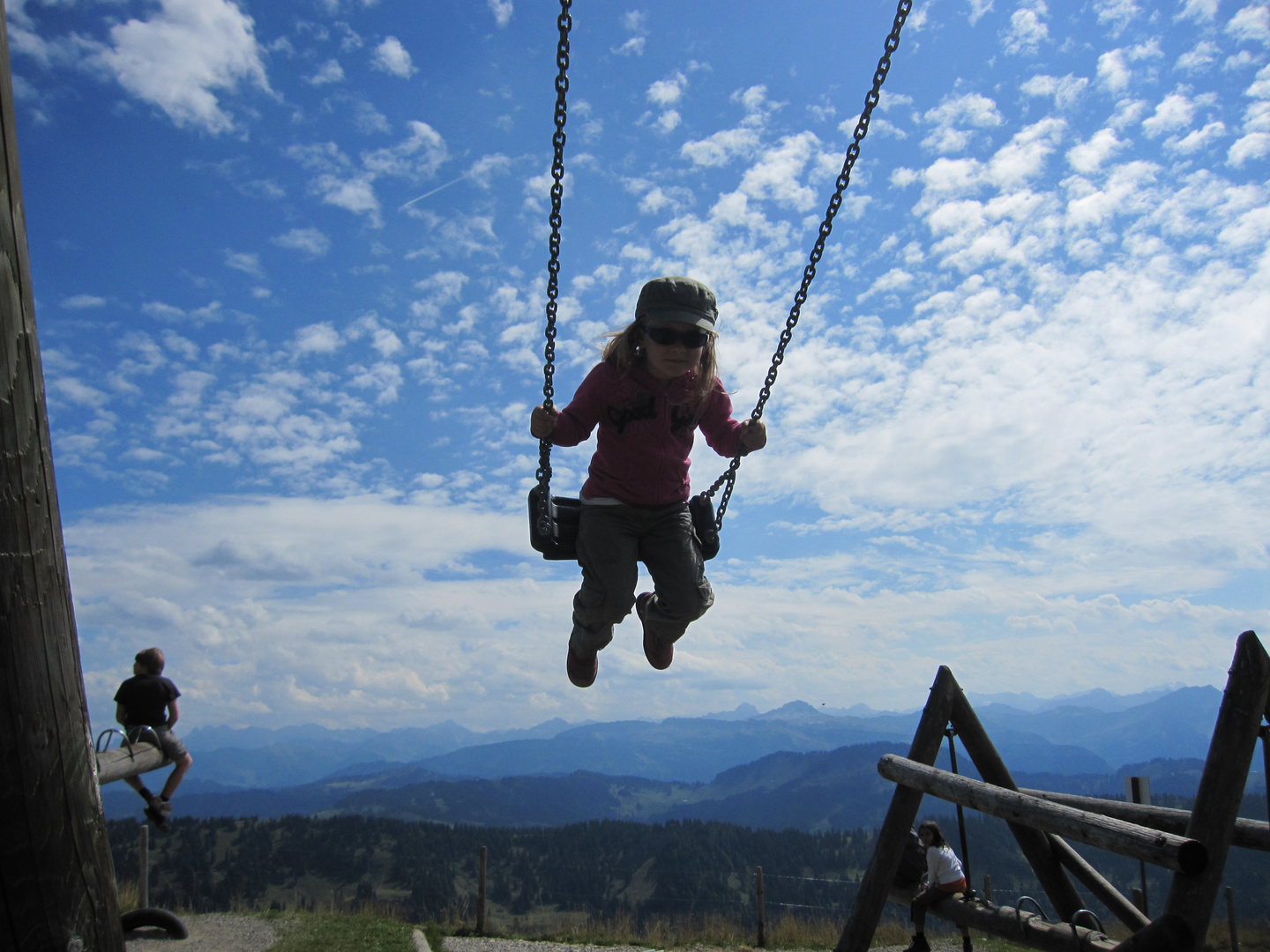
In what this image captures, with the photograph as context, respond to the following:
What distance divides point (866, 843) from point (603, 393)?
A: 152635 millimetres

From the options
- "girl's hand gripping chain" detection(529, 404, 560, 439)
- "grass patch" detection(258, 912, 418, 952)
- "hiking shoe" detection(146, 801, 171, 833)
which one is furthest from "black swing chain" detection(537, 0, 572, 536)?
"grass patch" detection(258, 912, 418, 952)

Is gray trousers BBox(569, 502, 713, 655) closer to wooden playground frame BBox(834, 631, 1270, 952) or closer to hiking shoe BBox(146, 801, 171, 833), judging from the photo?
wooden playground frame BBox(834, 631, 1270, 952)

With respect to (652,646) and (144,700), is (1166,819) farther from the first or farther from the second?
(144,700)

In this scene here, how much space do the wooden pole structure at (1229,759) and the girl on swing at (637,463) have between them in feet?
8.02

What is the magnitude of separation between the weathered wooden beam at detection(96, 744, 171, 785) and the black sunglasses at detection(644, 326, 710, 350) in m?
6.42

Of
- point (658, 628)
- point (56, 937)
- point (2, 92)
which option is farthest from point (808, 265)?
point (56, 937)

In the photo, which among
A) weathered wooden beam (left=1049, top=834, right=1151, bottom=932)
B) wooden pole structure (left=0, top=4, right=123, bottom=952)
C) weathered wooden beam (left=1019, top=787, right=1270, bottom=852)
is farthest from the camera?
weathered wooden beam (left=1049, top=834, right=1151, bottom=932)

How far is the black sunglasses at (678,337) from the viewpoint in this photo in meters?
4.30

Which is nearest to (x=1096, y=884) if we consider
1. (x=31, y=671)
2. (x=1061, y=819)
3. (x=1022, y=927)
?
(x=1022, y=927)

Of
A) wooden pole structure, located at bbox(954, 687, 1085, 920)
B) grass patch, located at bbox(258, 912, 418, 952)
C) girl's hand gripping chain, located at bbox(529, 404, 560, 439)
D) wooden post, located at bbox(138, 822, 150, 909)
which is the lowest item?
grass patch, located at bbox(258, 912, 418, 952)

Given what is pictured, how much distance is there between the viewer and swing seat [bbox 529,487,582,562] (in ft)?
15.2

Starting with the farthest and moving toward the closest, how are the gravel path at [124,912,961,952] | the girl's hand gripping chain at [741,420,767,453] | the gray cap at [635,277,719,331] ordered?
1. the gravel path at [124,912,961,952]
2. the girl's hand gripping chain at [741,420,767,453]
3. the gray cap at [635,277,719,331]

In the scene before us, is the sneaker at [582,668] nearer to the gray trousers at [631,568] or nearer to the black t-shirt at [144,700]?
the gray trousers at [631,568]

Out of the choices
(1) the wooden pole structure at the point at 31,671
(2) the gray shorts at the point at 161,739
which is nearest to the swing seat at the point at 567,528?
(1) the wooden pole structure at the point at 31,671
